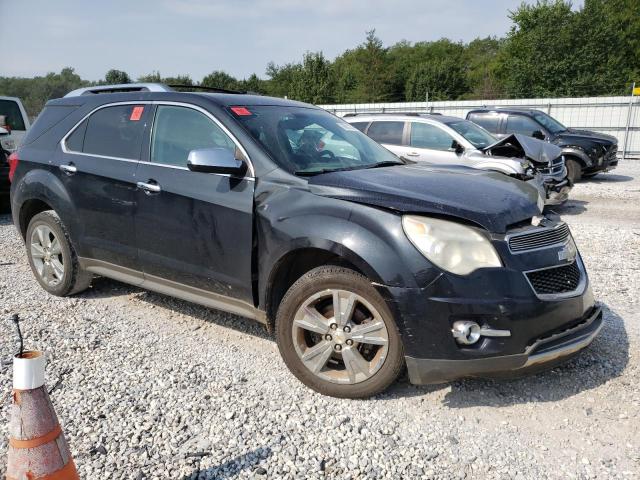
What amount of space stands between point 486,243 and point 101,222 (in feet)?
9.85

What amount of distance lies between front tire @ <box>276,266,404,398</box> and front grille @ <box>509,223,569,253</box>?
78 cm

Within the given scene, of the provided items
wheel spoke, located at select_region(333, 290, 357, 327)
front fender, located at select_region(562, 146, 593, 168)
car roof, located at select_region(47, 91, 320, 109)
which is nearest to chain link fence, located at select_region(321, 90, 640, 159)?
front fender, located at select_region(562, 146, 593, 168)

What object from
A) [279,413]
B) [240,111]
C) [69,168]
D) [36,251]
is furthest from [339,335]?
[36,251]

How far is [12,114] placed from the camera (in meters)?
11.0

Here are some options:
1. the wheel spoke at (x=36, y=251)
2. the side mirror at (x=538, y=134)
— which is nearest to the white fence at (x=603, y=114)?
the side mirror at (x=538, y=134)

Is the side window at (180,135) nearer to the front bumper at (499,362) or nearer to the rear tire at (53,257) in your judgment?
the rear tire at (53,257)

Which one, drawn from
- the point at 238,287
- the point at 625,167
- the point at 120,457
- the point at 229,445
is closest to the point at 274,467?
the point at 229,445

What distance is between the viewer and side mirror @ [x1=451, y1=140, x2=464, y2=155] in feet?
29.8

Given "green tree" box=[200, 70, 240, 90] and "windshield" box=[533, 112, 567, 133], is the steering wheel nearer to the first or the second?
"windshield" box=[533, 112, 567, 133]

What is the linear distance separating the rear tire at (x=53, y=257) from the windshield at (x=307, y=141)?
2095 millimetres

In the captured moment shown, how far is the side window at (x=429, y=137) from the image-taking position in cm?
939

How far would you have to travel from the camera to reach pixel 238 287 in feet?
11.5

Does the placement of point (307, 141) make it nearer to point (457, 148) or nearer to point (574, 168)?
point (457, 148)

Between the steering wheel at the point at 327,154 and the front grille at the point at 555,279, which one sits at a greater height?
the steering wheel at the point at 327,154
